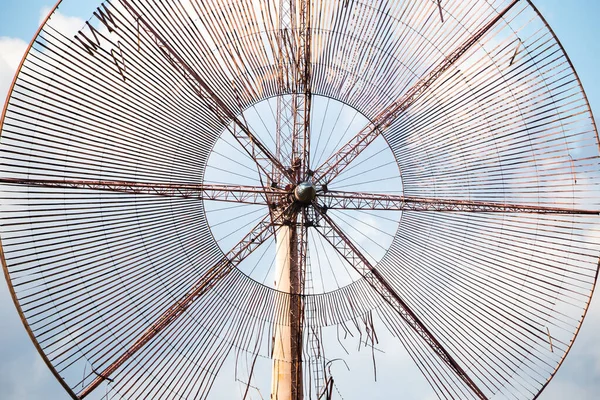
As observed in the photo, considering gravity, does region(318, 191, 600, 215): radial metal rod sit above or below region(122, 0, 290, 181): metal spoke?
below

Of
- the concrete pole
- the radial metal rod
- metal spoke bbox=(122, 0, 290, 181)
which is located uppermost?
metal spoke bbox=(122, 0, 290, 181)

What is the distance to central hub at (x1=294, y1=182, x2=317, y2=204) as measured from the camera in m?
13.3

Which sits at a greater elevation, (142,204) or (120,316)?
(142,204)

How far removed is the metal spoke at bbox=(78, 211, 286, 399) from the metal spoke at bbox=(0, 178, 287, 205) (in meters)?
0.75

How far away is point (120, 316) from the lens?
41.3ft

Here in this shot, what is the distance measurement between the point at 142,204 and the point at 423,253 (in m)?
8.15

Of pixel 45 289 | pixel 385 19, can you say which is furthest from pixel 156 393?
pixel 385 19

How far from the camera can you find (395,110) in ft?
44.2

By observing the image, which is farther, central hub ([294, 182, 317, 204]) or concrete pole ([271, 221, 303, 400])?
concrete pole ([271, 221, 303, 400])

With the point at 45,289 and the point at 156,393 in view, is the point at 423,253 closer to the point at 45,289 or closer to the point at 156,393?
the point at 156,393

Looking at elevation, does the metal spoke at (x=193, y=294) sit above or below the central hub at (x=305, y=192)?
below

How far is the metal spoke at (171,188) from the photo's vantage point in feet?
37.6

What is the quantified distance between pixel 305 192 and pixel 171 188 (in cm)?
338

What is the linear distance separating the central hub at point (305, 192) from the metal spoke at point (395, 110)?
0.84 meters
